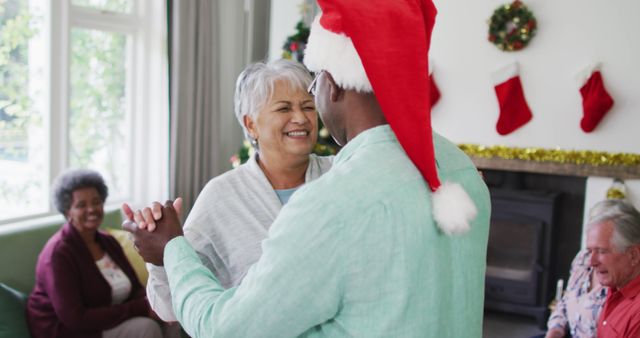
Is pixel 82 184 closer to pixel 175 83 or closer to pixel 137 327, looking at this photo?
pixel 137 327

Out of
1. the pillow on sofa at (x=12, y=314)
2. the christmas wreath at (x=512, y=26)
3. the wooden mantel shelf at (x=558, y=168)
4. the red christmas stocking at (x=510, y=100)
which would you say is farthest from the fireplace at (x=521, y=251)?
the pillow on sofa at (x=12, y=314)

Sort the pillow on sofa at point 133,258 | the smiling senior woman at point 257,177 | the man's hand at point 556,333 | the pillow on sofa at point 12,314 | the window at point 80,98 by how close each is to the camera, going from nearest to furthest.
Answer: the smiling senior woman at point 257,177 → the man's hand at point 556,333 → the pillow on sofa at point 12,314 → the pillow on sofa at point 133,258 → the window at point 80,98

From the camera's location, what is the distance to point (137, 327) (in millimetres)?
3277

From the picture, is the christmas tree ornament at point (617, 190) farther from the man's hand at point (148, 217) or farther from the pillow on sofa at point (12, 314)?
the man's hand at point (148, 217)

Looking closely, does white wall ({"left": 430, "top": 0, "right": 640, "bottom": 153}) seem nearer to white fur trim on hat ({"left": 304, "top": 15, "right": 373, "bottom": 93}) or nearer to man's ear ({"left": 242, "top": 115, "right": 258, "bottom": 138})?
man's ear ({"left": 242, "top": 115, "right": 258, "bottom": 138})

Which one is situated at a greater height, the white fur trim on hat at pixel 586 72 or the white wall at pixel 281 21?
the white wall at pixel 281 21

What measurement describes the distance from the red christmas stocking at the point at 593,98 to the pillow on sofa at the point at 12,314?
352 cm

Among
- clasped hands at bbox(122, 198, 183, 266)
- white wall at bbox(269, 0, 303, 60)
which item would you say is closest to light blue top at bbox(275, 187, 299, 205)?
clasped hands at bbox(122, 198, 183, 266)

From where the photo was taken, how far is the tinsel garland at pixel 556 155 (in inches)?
174

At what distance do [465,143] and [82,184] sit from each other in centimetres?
274

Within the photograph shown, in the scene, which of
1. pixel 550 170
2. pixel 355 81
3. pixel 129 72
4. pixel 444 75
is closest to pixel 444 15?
pixel 444 75

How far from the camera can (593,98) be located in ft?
14.3

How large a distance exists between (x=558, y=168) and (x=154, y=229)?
3899mm

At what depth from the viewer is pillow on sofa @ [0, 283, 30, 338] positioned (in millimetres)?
2992
